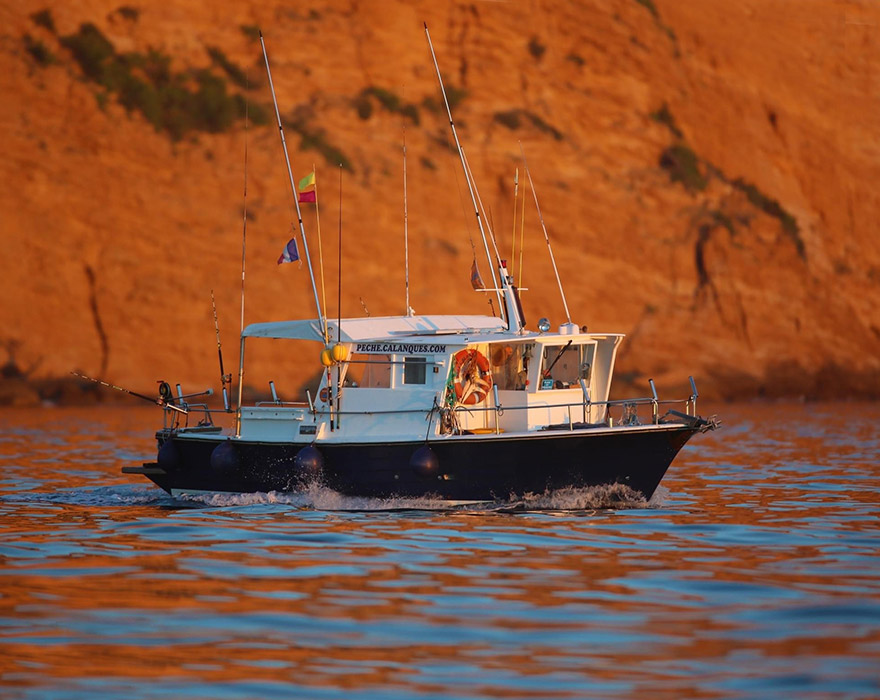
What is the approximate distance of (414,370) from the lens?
2106 cm

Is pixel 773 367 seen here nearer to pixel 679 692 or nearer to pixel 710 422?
pixel 710 422

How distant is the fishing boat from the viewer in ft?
65.2

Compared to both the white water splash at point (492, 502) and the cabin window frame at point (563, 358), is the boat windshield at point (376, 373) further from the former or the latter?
the cabin window frame at point (563, 358)

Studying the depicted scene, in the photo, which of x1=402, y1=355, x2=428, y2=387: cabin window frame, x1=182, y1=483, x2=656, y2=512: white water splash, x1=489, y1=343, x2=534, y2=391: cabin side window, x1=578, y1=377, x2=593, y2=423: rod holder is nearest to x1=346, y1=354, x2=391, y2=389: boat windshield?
x1=402, y1=355, x2=428, y2=387: cabin window frame

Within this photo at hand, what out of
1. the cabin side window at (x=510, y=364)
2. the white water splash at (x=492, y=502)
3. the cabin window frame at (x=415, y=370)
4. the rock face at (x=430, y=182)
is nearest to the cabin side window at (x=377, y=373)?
the cabin window frame at (x=415, y=370)

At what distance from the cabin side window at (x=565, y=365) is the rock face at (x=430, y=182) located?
29.6 metres

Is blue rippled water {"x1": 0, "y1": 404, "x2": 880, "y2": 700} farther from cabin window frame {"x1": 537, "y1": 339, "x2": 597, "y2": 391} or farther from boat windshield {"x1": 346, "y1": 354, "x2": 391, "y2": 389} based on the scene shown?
cabin window frame {"x1": 537, "y1": 339, "x2": 597, "y2": 391}

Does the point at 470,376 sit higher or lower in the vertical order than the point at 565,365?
lower

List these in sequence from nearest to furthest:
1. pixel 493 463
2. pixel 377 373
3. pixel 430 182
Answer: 1. pixel 493 463
2. pixel 377 373
3. pixel 430 182

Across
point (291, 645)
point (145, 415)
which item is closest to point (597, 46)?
point (145, 415)

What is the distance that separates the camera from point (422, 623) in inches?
476

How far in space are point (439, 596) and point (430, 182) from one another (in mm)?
43826

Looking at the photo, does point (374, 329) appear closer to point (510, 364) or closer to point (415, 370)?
point (415, 370)

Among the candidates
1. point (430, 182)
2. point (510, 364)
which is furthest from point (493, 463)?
point (430, 182)
